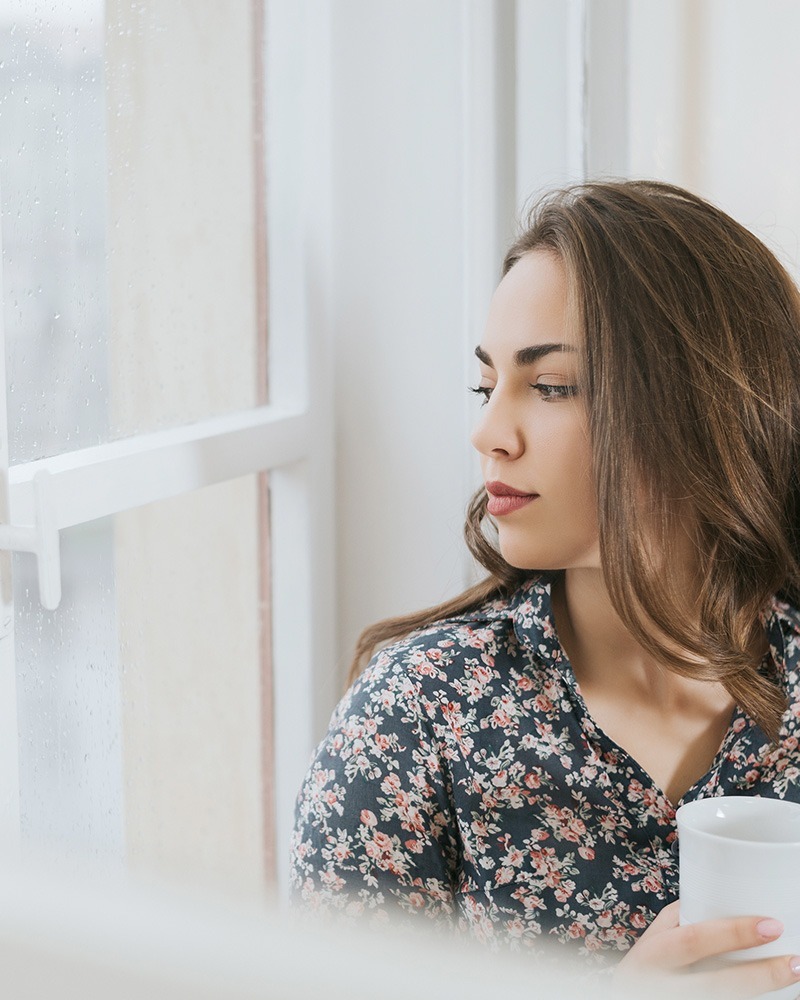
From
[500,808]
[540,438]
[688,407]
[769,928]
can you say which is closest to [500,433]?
[540,438]

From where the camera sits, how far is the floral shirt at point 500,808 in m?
0.95

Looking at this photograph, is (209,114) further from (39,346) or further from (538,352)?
(538,352)

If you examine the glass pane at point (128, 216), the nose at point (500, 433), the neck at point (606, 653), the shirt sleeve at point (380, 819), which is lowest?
the shirt sleeve at point (380, 819)

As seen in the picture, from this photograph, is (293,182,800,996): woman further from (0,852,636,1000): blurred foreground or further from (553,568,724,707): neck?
(0,852,636,1000): blurred foreground

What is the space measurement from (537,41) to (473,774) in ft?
2.72

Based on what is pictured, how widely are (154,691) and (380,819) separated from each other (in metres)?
0.31

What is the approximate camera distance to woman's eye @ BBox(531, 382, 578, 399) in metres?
0.94

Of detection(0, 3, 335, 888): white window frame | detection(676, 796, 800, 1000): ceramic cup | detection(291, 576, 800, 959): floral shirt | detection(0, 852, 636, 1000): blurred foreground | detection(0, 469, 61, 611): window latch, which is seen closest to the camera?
detection(0, 852, 636, 1000): blurred foreground

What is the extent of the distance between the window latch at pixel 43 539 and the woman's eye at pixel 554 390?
0.42m

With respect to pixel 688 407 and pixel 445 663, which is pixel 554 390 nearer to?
pixel 688 407

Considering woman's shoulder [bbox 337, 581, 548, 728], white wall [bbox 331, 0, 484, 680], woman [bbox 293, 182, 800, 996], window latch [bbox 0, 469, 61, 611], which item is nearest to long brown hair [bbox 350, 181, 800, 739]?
woman [bbox 293, 182, 800, 996]

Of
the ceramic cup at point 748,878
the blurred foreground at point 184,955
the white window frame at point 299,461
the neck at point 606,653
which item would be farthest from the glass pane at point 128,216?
the blurred foreground at point 184,955

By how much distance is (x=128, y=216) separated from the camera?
1.05 meters

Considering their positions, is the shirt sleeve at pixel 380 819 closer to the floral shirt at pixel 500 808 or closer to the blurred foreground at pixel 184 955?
the floral shirt at pixel 500 808
